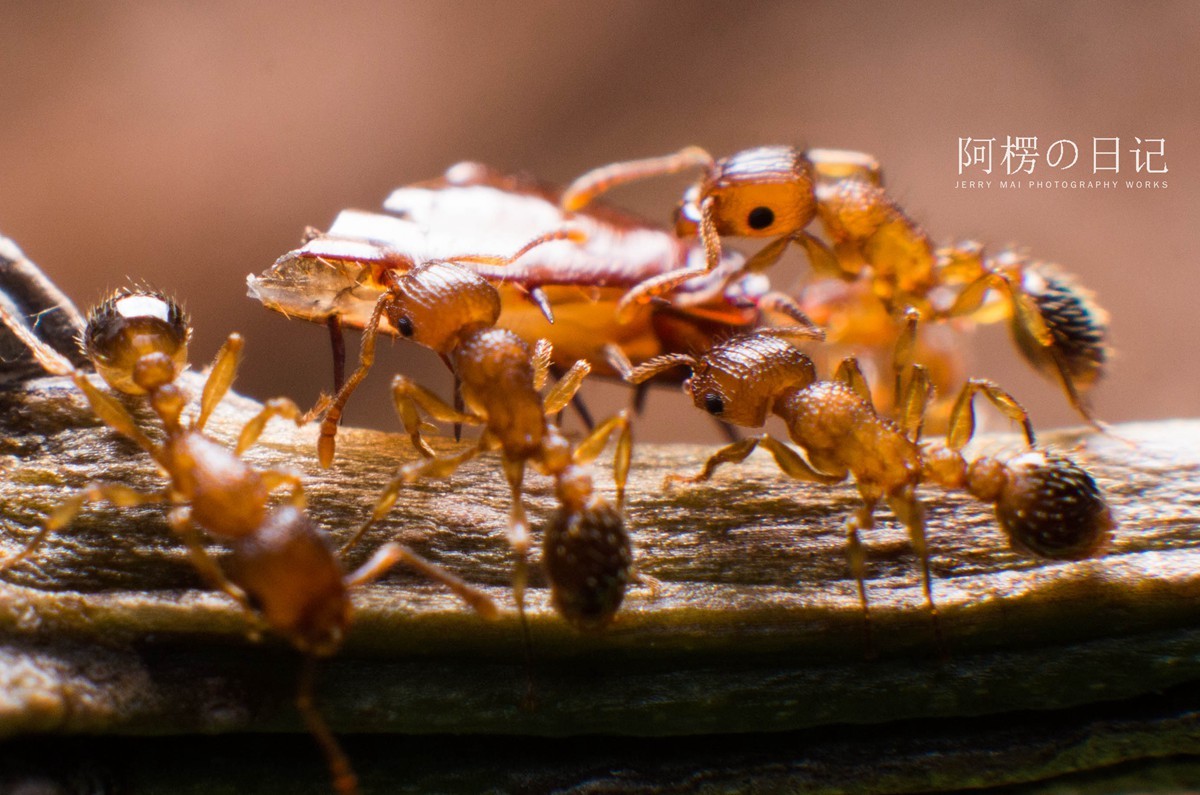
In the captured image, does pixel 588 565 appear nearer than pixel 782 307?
Yes

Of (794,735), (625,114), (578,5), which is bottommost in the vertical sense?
(794,735)

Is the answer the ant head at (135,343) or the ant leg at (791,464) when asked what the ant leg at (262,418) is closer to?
the ant head at (135,343)

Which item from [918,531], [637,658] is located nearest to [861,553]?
[918,531]

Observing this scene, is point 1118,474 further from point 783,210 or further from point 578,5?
point 578,5

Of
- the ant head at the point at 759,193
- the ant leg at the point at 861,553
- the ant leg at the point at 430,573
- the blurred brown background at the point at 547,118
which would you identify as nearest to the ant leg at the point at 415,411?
the ant leg at the point at 430,573

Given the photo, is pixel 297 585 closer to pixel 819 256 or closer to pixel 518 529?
pixel 518 529

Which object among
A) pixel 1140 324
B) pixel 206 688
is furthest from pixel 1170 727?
pixel 1140 324

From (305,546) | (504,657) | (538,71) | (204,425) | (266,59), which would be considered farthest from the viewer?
(538,71)
